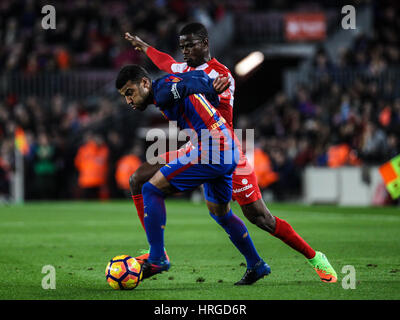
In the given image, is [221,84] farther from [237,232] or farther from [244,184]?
[237,232]

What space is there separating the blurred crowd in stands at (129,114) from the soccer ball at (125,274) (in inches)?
482

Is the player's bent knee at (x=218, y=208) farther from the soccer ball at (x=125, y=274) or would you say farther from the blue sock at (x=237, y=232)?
the soccer ball at (x=125, y=274)

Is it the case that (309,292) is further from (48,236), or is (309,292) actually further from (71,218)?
(71,218)

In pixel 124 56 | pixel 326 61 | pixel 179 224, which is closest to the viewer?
pixel 179 224

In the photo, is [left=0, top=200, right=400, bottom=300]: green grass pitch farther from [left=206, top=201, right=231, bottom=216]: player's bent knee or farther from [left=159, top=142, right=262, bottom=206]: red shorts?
[left=159, top=142, right=262, bottom=206]: red shorts

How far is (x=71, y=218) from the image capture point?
50.8 feet

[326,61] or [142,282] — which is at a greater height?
[326,61]

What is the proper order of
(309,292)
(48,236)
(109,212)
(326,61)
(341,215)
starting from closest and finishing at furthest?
1. (309,292)
2. (48,236)
3. (341,215)
4. (109,212)
5. (326,61)

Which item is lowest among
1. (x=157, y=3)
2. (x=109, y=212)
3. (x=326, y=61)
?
(x=109, y=212)

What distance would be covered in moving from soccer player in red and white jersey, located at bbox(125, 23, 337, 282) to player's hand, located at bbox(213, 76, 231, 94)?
0.43 metres

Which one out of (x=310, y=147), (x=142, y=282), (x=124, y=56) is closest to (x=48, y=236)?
(x=142, y=282)

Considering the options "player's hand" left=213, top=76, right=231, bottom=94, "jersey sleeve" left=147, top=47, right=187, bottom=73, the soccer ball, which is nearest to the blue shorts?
"player's hand" left=213, top=76, right=231, bottom=94

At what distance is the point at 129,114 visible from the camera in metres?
24.8
